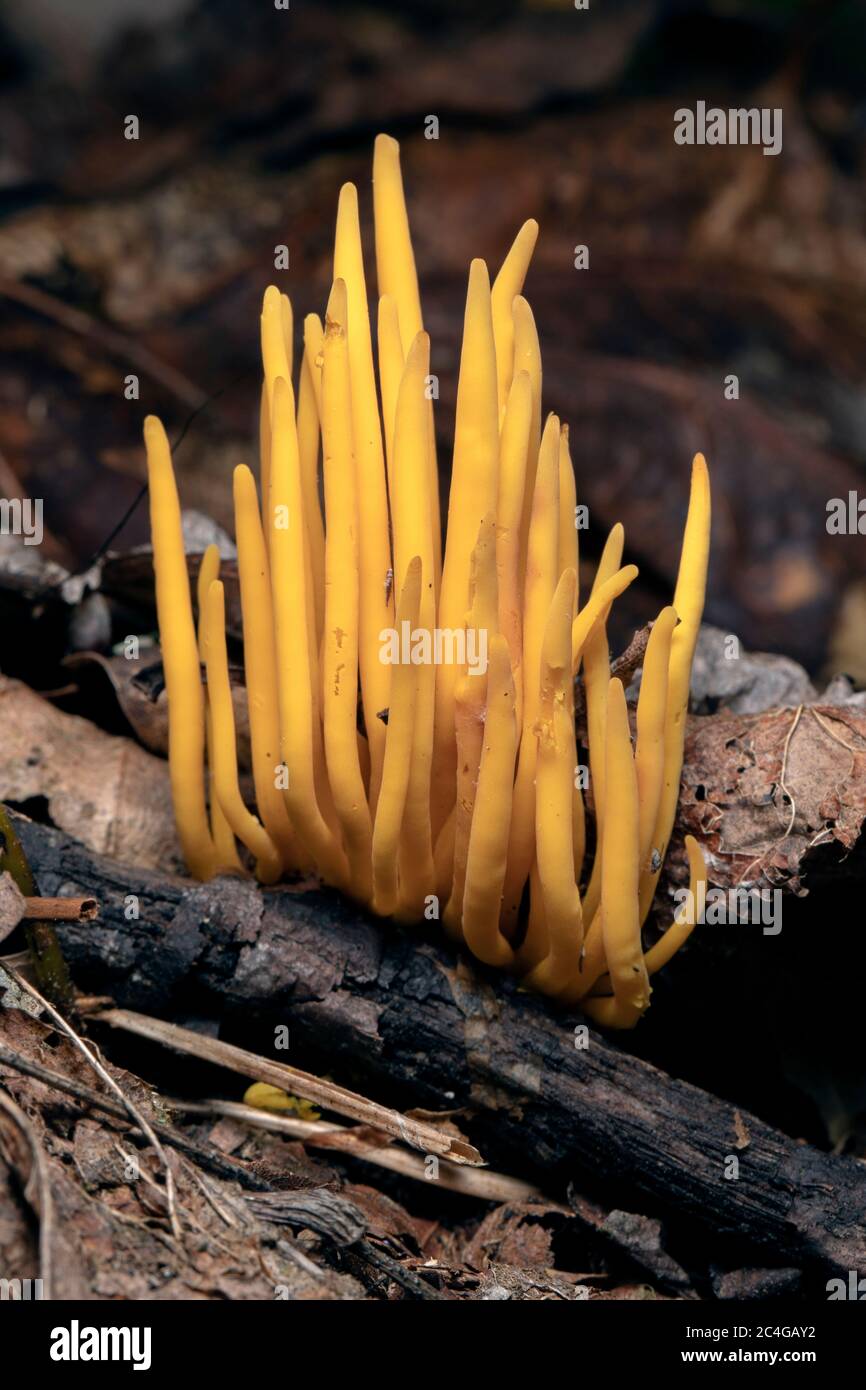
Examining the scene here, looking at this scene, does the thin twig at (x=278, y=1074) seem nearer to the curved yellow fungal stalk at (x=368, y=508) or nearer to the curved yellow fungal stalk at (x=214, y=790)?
the curved yellow fungal stalk at (x=214, y=790)

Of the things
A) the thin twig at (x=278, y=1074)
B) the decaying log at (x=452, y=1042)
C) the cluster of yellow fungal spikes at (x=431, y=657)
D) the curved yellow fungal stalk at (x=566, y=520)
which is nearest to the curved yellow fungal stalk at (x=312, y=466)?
the cluster of yellow fungal spikes at (x=431, y=657)

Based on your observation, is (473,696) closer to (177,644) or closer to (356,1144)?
(177,644)

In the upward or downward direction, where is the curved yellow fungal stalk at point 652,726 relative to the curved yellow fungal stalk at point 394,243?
downward

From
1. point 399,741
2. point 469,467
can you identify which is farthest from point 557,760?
point 469,467

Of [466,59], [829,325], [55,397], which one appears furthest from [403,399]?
[466,59]

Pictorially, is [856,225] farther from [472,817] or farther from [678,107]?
[472,817]

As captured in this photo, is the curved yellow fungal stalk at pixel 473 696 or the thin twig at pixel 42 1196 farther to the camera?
the curved yellow fungal stalk at pixel 473 696

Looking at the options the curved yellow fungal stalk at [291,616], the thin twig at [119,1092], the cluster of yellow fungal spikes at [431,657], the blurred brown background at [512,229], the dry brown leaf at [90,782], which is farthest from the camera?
the blurred brown background at [512,229]
